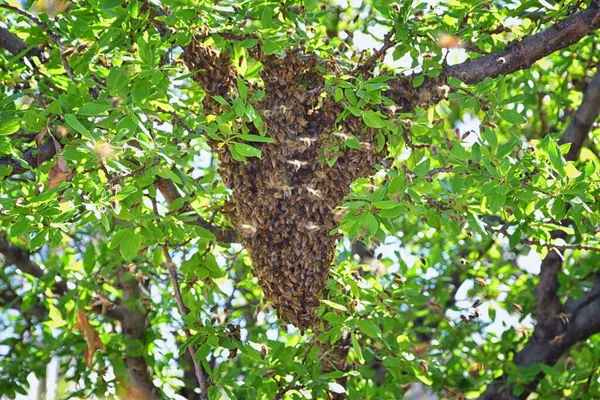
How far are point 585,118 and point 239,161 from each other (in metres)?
2.35

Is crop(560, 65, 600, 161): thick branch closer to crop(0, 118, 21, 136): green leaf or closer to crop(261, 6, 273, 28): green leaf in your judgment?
crop(261, 6, 273, 28): green leaf

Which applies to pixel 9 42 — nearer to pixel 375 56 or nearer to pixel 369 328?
pixel 375 56

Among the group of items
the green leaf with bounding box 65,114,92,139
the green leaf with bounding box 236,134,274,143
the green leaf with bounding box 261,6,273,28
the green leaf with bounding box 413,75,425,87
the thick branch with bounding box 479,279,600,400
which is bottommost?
the thick branch with bounding box 479,279,600,400

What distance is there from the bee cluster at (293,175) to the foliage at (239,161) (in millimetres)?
52

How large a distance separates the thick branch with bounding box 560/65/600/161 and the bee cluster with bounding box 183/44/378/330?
189 centimetres

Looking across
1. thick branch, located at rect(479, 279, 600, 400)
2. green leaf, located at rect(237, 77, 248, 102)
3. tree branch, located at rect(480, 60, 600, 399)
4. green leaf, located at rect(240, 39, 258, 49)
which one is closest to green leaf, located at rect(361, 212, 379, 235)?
green leaf, located at rect(237, 77, 248, 102)

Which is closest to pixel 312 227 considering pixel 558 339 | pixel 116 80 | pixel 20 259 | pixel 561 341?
pixel 116 80

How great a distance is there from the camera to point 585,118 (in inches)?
187

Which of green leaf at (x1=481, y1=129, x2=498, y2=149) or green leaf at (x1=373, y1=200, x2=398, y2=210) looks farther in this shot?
green leaf at (x1=481, y1=129, x2=498, y2=149)

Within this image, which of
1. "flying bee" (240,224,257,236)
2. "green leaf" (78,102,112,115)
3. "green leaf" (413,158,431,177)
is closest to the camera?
"green leaf" (78,102,112,115)

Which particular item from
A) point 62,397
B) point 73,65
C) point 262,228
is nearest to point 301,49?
point 262,228

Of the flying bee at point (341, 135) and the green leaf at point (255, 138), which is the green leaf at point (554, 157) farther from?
the green leaf at point (255, 138)

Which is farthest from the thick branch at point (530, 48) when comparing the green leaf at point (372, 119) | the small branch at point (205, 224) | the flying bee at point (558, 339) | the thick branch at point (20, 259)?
the thick branch at point (20, 259)

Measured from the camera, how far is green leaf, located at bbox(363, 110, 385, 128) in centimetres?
312
